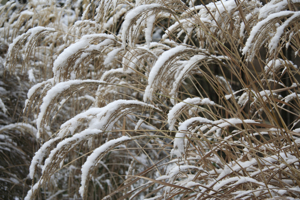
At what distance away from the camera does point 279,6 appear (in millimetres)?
787

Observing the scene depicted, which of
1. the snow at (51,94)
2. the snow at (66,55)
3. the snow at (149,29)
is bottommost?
the snow at (51,94)

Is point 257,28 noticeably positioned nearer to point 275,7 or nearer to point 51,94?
point 275,7

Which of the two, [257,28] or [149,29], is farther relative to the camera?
[149,29]

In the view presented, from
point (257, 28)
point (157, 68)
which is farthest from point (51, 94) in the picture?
point (257, 28)

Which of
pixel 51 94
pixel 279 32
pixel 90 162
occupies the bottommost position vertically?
pixel 90 162

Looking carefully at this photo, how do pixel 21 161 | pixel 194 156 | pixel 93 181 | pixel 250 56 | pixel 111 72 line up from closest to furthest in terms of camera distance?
pixel 250 56, pixel 194 156, pixel 111 72, pixel 93 181, pixel 21 161

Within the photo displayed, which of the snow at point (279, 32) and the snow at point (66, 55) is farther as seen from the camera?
the snow at point (66, 55)

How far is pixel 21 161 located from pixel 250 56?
184 centimetres

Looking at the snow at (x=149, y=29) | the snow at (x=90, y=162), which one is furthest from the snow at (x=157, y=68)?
the snow at (x=90, y=162)

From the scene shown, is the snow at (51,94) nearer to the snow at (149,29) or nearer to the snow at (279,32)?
the snow at (149,29)

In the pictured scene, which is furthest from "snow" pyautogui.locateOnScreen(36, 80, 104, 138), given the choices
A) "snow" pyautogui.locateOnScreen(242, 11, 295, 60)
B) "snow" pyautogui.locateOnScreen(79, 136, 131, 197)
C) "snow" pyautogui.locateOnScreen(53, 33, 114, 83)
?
"snow" pyautogui.locateOnScreen(242, 11, 295, 60)

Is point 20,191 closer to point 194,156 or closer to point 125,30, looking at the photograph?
point 194,156

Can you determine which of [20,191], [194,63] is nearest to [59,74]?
[194,63]

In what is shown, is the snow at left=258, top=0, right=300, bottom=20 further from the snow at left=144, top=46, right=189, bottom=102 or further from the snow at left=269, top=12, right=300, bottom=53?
the snow at left=144, top=46, right=189, bottom=102
